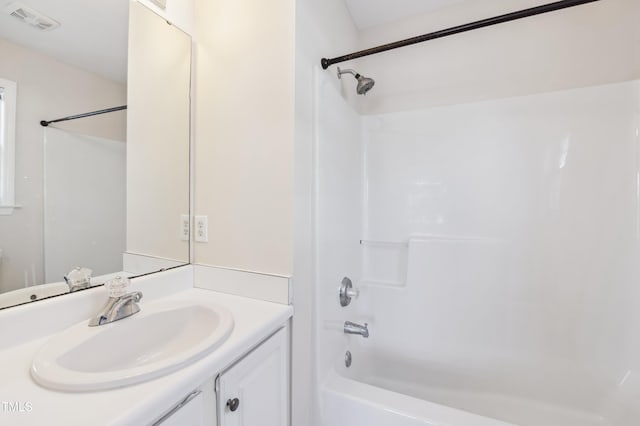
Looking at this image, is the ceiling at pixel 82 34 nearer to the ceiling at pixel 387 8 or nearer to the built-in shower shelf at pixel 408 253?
the ceiling at pixel 387 8

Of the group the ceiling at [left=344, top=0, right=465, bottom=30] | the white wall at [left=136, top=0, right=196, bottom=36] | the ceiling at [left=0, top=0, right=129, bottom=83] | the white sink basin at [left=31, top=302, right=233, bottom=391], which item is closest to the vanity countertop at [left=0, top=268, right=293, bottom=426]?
the white sink basin at [left=31, top=302, right=233, bottom=391]

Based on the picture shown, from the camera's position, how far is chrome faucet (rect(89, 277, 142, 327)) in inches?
31.6

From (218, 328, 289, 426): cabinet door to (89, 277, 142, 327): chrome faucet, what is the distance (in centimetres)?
42

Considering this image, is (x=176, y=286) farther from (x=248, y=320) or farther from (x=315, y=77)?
(x=315, y=77)

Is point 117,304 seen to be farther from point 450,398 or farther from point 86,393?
point 450,398

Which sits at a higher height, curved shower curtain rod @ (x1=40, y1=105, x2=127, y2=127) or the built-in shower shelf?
curved shower curtain rod @ (x1=40, y1=105, x2=127, y2=127)

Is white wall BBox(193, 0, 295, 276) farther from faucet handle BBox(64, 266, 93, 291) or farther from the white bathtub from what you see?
the white bathtub

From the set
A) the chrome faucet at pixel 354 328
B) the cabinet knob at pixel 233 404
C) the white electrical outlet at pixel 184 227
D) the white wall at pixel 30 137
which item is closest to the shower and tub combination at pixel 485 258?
the chrome faucet at pixel 354 328

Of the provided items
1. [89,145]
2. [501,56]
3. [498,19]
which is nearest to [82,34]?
[89,145]

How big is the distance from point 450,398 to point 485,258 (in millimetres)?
831

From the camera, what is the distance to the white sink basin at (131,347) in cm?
54

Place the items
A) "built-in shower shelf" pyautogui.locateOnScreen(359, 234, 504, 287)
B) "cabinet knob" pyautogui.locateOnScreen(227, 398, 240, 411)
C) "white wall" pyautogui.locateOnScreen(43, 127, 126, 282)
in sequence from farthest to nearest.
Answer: "built-in shower shelf" pyautogui.locateOnScreen(359, 234, 504, 287), "white wall" pyautogui.locateOnScreen(43, 127, 126, 282), "cabinet knob" pyautogui.locateOnScreen(227, 398, 240, 411)

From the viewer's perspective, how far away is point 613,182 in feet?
4.29

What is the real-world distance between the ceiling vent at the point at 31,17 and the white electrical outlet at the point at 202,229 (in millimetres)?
799
